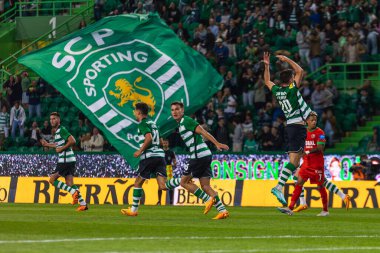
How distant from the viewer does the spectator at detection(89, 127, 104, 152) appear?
35719mm

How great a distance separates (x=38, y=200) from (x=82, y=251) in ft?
65.1

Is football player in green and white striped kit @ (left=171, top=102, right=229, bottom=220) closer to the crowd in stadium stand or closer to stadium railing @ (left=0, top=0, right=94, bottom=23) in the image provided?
the crowd in stadium stand

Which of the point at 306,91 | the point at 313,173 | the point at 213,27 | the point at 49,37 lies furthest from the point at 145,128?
the point at 49,37

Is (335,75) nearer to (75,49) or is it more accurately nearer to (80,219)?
(75,49)

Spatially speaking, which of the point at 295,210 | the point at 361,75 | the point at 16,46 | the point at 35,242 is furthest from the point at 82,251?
the point at 16,46

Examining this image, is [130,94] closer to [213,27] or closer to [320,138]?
[213,27]

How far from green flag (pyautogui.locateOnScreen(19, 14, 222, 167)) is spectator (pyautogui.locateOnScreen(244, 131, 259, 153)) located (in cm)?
229

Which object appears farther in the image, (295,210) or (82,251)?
(295,210)

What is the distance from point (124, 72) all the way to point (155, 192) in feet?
11.4

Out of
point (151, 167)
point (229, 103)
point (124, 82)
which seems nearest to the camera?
point (151, 167)

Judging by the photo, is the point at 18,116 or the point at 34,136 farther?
the point at 18,116

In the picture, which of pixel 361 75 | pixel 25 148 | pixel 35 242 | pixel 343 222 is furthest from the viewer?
pixel 25 148

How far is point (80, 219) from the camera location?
20031mm

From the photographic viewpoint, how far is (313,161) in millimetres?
22406
